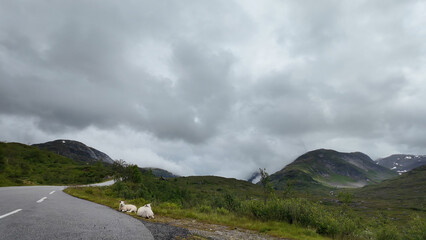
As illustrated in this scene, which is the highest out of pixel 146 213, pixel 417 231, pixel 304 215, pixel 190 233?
pixel 304 215

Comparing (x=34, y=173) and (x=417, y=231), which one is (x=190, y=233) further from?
(x=34, y=173)

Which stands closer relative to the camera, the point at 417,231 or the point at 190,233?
the point at 190,233

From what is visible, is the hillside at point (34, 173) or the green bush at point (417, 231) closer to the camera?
the green bush at point (417, 231)

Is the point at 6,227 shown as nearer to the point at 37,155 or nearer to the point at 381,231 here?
the point at 381,231

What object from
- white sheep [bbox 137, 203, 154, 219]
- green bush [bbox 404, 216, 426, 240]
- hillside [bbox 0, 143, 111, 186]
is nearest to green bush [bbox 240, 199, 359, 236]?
green bush [bbox 404, 216, 426, 240]

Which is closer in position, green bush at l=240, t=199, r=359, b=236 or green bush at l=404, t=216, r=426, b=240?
green bush at l=240, t=199, r=359, b=236

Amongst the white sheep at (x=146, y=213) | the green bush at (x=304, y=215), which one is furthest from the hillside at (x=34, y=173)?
the green bush at (x=304, y=215)

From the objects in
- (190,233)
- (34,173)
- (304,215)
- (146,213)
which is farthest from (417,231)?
(34,173)

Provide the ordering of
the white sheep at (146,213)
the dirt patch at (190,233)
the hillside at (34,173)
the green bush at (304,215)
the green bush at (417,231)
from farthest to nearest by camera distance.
Result: the hillside at (34,173), the green bush at (417,231), the green bush at (304,215), the white sheep at (146,213), the dirt patch at (190,233)

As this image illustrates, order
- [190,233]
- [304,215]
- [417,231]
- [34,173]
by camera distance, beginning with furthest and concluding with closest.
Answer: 1. [34,173]
2. [417,231]
3. [304,215]
4. [190,233]

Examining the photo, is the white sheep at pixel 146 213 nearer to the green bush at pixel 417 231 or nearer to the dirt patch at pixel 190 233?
the dirt patch at pixel 190 233

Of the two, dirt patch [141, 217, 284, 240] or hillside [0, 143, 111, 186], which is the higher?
hillside [0, 143, 111, 186]

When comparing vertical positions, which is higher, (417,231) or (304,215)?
(304,215)

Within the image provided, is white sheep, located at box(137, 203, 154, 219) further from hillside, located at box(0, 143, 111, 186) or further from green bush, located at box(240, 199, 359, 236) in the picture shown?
hillside, located at box(0, 143, 111, 186)
